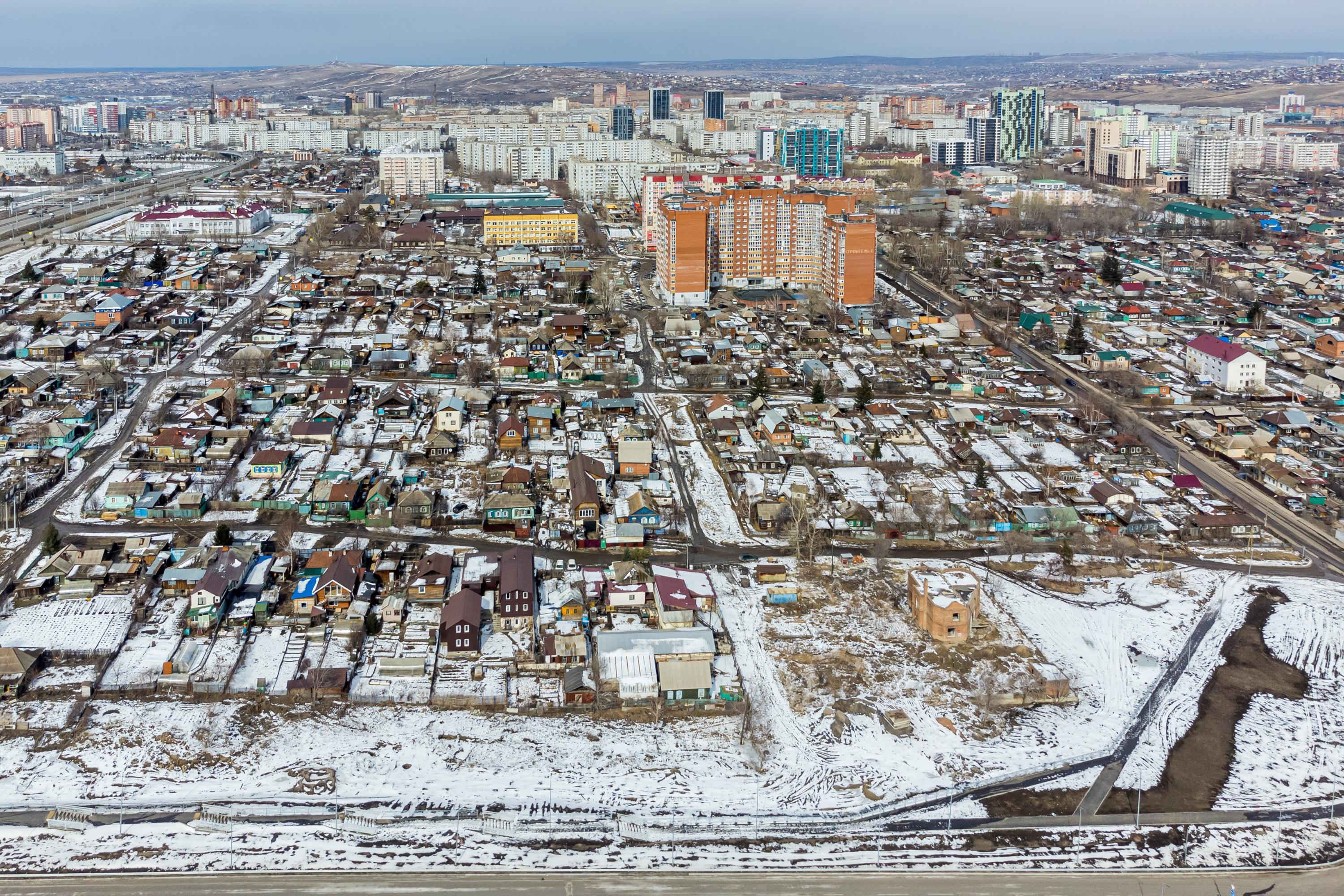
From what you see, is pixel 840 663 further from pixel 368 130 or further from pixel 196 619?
pixel 368 130

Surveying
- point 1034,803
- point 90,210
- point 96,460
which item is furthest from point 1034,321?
point 90,210

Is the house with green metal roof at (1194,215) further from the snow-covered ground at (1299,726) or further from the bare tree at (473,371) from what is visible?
the snow-covered ground at (1299,726)

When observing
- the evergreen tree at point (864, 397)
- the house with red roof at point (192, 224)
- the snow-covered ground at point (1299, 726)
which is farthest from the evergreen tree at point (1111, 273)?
the house with red roof at point (192, 224)

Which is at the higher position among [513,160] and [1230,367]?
Result: [513,160]

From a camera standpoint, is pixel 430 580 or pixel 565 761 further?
pixel 430 580

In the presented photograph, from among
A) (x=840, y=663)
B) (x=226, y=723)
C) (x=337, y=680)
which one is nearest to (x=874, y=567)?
(x=840, y=663)

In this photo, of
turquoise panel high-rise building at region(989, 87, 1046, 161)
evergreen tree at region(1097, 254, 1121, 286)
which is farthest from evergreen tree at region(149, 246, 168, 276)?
turquoise panel high-rise building at region(989, 87, 1046, 161)

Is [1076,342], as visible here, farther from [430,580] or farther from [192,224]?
[192,224]
